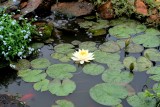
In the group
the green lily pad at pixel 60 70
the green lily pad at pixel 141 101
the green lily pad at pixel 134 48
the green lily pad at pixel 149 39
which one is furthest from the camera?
the green lily pad at pixel 149 39

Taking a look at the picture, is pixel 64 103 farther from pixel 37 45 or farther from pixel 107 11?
pixel 107 11

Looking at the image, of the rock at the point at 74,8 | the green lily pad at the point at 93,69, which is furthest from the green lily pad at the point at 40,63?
the rock at the point at 74,8

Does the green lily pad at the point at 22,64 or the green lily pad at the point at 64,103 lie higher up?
the green lily pad at the point at 22,64


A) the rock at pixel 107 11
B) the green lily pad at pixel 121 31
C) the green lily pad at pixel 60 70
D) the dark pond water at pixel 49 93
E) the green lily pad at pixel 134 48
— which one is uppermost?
the rock at pixel 107 11

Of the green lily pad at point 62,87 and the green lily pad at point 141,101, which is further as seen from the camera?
the green lily pad at point 62,87

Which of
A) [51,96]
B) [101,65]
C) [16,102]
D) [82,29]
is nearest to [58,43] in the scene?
[82,29]

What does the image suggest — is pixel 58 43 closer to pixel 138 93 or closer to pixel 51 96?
pixel 51 96

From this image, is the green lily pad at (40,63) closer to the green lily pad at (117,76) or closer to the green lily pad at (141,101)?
the green lily pad at (117,76)

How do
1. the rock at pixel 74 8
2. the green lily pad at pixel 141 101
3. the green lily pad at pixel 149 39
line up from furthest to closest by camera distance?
the rock at pixel 74 8, the green lily pad at pixel 149 39, the green lily pad at pixel 141 101
